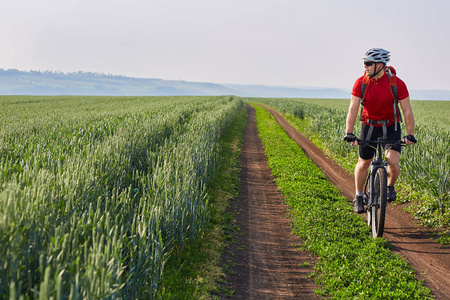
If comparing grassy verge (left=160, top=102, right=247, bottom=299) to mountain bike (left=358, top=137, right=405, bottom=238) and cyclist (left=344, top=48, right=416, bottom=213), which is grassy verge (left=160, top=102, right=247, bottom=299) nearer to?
mountain bike (left=358, top=137, right=405, bottom=238)

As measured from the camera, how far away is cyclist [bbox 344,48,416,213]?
17.0 ft

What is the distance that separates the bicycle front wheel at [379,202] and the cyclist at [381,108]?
0.22m

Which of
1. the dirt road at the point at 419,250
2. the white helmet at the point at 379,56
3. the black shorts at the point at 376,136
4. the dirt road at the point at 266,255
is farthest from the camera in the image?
the black shorts at the point at 376,136

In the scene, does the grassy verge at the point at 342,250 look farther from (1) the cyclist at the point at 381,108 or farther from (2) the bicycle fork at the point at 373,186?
(1) the cyclist at the point at 381,108

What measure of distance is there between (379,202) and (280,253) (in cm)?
192

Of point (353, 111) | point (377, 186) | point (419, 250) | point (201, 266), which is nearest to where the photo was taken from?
point (201, 266)

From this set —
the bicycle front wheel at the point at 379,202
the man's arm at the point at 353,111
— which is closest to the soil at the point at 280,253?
the bicycle front wheel at the point at 379,202

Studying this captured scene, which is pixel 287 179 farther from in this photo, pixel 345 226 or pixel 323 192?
pixel 345 226

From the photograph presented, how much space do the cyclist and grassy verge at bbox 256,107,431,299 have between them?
1.05m

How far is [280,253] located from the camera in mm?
5328

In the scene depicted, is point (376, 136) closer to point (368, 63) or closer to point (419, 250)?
point (368, 63)

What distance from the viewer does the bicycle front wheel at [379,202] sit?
17.2 ft

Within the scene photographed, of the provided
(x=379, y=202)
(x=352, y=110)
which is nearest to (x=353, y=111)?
(x=352, y=110)

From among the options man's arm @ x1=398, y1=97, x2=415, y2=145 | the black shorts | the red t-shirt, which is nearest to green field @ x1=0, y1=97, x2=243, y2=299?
the black shorts
